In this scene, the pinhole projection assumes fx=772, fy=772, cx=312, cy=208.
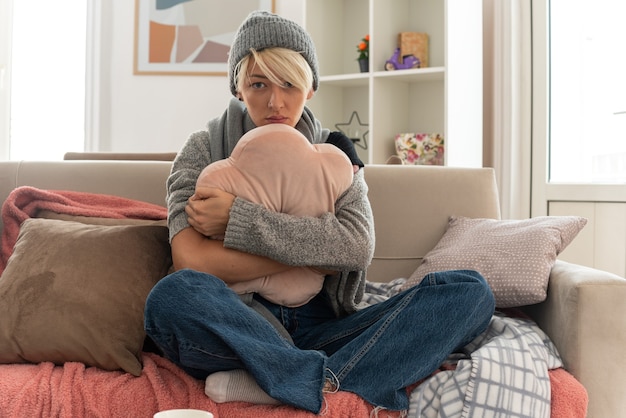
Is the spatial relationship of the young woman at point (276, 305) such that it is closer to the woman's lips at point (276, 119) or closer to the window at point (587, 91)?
the woman's lips at point (276, 119)

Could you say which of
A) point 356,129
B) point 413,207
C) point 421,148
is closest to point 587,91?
point 421,148

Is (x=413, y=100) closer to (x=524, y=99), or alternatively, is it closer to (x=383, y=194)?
(x=524, y=99)

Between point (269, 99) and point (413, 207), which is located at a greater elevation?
point (269, 99)

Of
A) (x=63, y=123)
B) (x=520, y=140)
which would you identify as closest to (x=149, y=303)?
(x=520, y=140)

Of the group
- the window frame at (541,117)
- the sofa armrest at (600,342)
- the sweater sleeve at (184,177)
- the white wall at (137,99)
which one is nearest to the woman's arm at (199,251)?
the sweater sleeve at (184,177)

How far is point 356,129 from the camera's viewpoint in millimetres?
3732

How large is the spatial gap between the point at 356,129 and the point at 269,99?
2.09m

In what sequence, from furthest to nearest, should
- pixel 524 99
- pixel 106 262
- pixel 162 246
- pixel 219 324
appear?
1. pixel 524 99
2. pixel 162 246
3. pixel 106 262
4. pixel 219 324

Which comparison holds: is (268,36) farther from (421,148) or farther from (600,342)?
(421,148)

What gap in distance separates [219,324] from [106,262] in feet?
1.38

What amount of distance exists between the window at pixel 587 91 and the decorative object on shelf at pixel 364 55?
78cm

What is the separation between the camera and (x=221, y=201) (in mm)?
1585

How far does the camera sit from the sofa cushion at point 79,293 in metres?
1.60

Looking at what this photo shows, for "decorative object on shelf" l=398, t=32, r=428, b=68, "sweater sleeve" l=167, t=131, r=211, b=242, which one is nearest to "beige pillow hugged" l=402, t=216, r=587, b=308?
"sweater sleeve" l=167, t=131, r=211, b=242
